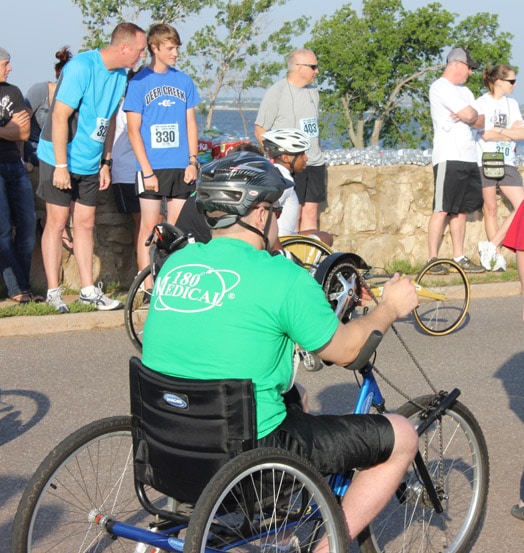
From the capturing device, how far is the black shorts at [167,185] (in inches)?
345

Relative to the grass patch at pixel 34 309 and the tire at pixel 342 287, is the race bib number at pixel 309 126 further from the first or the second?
the tire at pixel 342 287

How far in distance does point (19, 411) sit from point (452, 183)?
18.3ft

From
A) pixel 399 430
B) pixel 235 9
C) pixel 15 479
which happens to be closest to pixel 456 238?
pixel 15 479

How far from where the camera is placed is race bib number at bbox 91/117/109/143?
8.41 metres

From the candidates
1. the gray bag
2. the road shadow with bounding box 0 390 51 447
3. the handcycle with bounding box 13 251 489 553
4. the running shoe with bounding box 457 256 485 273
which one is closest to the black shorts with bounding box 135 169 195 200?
the road shadow with bounding box 0 390 51 447

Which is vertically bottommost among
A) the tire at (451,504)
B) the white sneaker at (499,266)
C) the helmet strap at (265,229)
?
the white sneaker at (499,266)

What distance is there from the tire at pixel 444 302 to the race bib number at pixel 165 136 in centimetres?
238

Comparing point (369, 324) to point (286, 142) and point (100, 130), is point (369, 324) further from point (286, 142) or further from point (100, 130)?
point (100, 130)

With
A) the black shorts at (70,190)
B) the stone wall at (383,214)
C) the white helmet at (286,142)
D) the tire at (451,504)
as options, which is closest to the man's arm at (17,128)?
the black shorts at (70,190)

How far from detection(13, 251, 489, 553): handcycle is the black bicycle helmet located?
2.05 feet

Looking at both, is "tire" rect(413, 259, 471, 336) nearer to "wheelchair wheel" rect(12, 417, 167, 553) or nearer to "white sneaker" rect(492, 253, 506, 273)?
"white sneaker" rect(492, 253, 506, 273)

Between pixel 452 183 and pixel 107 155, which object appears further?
pixel 452 183

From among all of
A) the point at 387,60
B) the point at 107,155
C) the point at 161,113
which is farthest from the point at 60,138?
the point at 387,60

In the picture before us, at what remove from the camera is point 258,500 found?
326cm
